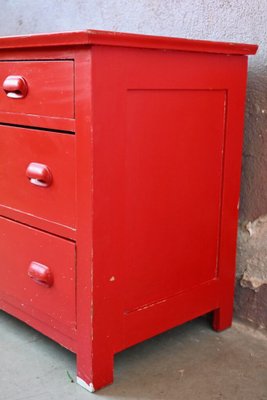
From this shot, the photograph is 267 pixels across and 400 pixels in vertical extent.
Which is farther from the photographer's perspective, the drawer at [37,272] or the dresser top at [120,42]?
the drawer at [37,272]

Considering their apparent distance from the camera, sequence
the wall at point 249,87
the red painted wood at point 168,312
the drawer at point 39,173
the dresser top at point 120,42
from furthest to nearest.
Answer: the wall at point 249,87 < the red painted wood at point 168,312 < the drawer at point 39,173 < the dresser top at point 120,42

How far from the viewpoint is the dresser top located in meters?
1.17

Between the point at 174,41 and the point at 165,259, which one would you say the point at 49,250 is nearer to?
the point at 165,259

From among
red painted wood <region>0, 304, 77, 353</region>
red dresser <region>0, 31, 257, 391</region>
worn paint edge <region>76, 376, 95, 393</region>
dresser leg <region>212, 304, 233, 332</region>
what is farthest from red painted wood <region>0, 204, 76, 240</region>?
dresser leg <region>212, 304, 233, 332</region>

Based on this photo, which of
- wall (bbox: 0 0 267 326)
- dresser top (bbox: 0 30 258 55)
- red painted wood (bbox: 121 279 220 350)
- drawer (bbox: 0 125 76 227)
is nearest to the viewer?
dresser top (bbox: 0 30 258 55)

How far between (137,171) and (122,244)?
0.60 feet

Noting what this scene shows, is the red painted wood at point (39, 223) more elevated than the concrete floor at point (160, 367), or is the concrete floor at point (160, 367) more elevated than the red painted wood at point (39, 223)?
the red painted wood at point (39, 223)

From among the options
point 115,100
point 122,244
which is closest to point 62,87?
point 115,100

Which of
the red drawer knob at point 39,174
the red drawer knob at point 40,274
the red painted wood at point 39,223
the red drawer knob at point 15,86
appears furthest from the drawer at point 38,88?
the red drawer knob at point 40,274

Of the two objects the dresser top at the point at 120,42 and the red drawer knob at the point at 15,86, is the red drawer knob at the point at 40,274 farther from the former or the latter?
the dresser top at the point at 120,42

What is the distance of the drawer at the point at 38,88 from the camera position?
127 centimetres

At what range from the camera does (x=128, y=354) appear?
155 cm

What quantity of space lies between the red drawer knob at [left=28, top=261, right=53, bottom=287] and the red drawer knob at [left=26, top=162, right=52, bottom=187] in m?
0.22

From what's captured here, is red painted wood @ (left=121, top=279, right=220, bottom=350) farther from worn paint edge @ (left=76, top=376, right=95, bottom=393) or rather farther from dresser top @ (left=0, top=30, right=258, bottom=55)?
dresser top @ (left=0, top=30, right=258, bottom=55)
